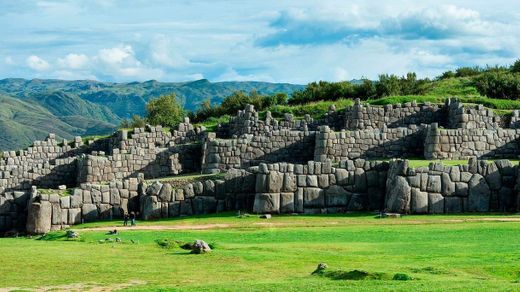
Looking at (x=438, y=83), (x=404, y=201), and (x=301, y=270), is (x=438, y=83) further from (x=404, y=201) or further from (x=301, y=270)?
(x=301, y=270)

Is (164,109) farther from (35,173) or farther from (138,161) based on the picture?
(35,173)

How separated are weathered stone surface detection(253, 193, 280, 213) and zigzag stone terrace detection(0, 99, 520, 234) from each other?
4cm

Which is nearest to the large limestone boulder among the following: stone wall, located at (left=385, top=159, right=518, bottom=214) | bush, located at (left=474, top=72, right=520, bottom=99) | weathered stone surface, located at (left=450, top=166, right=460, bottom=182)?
stone wall, located at (left=385, top=159, right=518, bottom=214)

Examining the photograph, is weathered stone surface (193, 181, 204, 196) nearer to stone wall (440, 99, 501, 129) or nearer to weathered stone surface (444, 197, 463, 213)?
weathered stone surface (444, 197, 463, 213)

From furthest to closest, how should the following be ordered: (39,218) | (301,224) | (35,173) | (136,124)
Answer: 1. (136,124)
2. (35,173)
3. (39,218)
4. (301,224)

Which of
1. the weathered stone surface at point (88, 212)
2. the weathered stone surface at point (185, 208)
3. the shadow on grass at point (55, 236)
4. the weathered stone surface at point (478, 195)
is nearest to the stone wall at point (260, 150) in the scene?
the weathered stone surface at point (185, 208)

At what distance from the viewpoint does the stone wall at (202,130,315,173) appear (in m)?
40.1

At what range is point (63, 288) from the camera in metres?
15.8

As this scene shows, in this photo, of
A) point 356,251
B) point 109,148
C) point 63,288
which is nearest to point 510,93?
point 109,148

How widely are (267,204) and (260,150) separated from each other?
8961 millimetres

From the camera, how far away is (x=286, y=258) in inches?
758

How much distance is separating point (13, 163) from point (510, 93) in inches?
1156

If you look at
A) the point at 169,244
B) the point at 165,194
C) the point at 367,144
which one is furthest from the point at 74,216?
the point at 367,144

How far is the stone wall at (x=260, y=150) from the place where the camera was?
40094 millimetres
